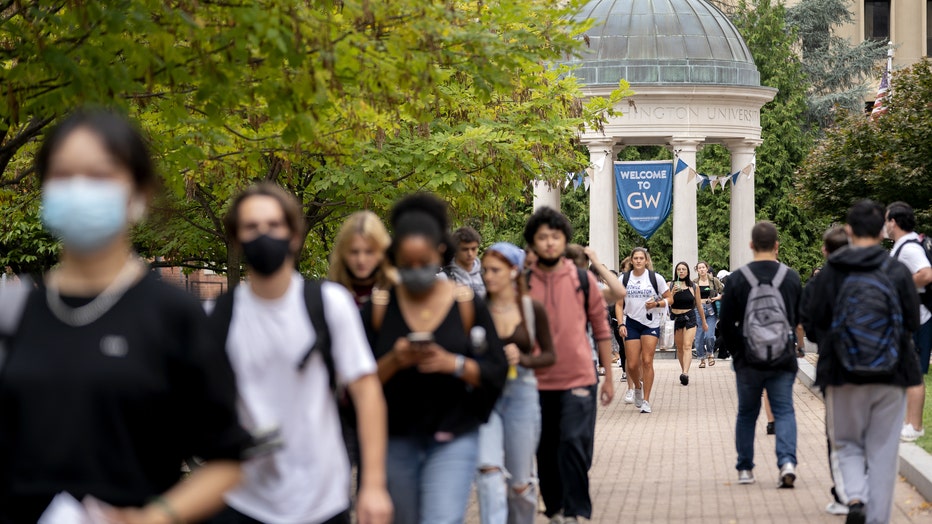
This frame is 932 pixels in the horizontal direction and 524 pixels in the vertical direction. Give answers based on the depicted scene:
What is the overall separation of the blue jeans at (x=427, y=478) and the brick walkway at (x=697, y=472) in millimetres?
4321

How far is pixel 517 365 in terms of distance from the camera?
792cm

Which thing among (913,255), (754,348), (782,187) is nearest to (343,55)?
(754,348)

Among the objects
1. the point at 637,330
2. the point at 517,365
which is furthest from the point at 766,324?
the point at 637,330

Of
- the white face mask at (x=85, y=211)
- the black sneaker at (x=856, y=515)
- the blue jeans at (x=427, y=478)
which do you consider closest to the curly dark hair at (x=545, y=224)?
the black sneaker at (x=856, y=515)

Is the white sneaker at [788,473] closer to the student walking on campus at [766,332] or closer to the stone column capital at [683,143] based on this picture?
the student walking on campus at [766,332]

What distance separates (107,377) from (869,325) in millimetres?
6132

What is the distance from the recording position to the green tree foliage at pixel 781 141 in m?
56.2

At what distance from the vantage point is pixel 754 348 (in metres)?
11.0

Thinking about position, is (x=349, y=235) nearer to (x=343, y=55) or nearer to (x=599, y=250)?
(x=343, y=55)

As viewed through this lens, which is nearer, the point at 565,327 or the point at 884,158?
the point at 565,327

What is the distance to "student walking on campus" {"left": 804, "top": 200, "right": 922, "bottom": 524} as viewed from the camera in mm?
8703

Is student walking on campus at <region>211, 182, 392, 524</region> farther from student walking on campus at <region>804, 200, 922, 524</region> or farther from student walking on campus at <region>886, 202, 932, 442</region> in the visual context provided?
student walking on campus at <region>886, 202, 932, 442</region>

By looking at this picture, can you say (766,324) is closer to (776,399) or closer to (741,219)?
(776,399)

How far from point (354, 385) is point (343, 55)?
5691mm
